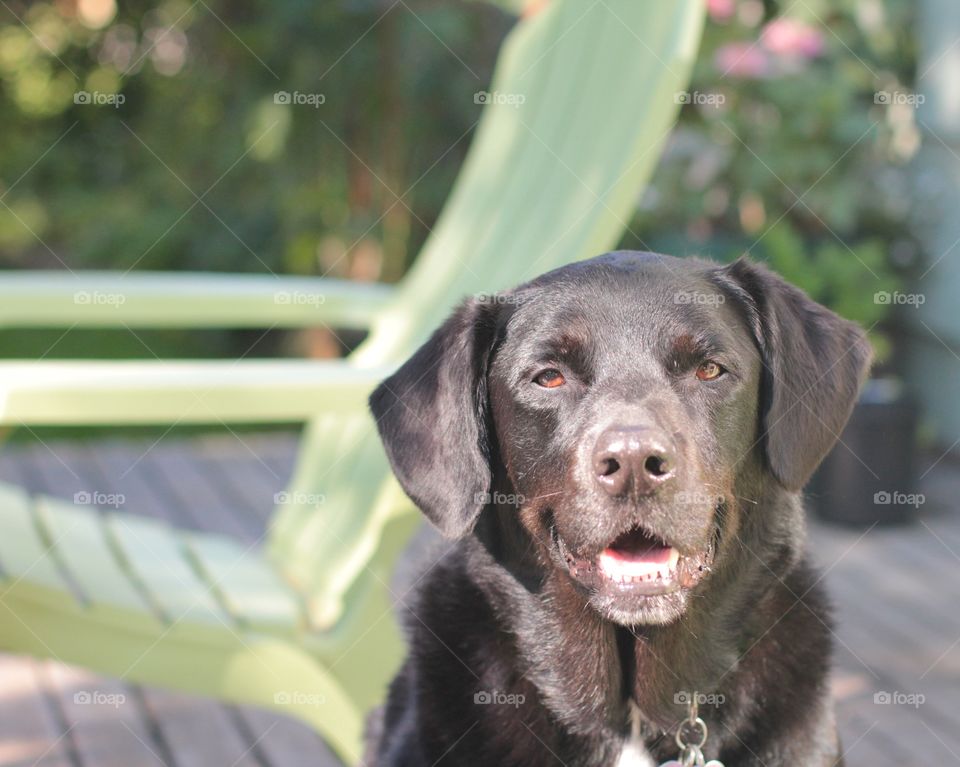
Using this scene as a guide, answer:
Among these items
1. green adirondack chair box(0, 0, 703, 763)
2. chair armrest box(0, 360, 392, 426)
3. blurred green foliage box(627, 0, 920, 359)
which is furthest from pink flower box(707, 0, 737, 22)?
chair armrest box(0, 360, 392, 426)

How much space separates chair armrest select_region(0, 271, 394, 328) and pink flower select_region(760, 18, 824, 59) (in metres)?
2.64

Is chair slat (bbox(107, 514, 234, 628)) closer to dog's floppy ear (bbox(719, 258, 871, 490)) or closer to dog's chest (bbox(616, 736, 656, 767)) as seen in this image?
dog's chest (bbox(616, 736, 656, 767))

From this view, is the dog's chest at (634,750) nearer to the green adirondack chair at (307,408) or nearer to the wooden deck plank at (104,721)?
the green adirondack chair at (307,408)

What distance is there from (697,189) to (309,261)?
7.56 feet

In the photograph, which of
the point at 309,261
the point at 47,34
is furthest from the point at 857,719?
the point at 47,34

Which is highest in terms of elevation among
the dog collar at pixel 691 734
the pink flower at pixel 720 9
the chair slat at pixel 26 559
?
the pink flower at pixel 720 9

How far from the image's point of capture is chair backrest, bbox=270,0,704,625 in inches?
99.0

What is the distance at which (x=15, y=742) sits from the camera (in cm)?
274

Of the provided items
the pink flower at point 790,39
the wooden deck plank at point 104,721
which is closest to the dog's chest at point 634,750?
the wooden deck plank at point 104,721

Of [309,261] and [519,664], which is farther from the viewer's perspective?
[309,261]

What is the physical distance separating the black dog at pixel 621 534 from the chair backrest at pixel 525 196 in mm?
517

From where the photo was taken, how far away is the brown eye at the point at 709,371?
177 cm

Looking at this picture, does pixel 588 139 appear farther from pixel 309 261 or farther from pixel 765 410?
pixel 309 261

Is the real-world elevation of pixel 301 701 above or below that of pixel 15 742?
above
